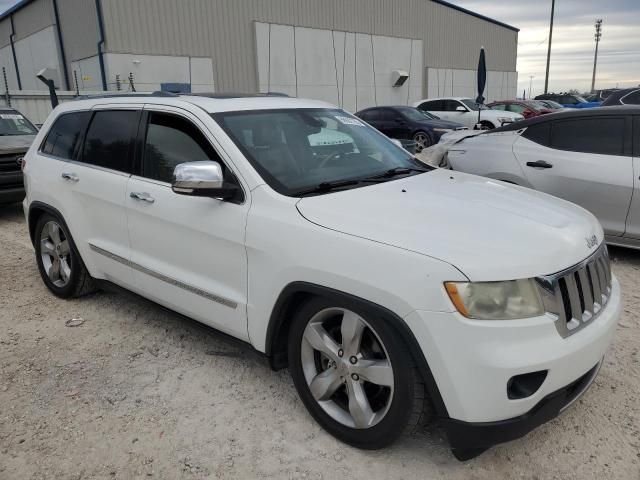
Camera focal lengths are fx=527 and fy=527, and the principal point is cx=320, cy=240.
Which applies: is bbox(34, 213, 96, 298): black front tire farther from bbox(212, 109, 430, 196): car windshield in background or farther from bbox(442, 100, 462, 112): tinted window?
bbox(442, 100, 462, 112): tinted window

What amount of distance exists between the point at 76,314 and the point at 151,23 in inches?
651

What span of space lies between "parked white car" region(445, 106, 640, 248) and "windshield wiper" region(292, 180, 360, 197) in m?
3.37

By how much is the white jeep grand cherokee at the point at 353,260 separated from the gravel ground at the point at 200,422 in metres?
0.27

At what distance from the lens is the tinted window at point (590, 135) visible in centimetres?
530

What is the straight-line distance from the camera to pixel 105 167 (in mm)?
3809

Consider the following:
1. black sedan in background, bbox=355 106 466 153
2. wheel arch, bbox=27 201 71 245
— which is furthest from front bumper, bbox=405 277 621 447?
black sedan in background, bbox=355 106 466 153

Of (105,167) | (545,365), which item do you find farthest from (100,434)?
(545,365)

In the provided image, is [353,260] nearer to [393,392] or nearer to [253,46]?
[393,392]

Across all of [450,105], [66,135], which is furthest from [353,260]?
[450,105]

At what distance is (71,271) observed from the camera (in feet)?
14.3

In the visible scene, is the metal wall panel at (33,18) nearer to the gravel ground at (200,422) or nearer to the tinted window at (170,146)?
the tinted window at (170,146)

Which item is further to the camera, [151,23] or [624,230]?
[151,23]

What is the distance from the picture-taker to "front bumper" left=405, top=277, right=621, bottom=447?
2.06 meters

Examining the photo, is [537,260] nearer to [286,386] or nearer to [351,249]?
[351,249]
